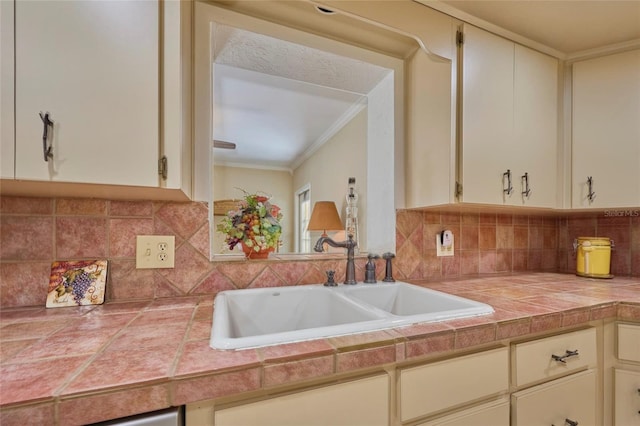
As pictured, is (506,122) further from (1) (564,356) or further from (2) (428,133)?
(1) (564,356)

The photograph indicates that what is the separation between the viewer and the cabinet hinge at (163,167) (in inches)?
32.3

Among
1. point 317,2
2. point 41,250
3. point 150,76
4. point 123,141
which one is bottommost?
point 41,250

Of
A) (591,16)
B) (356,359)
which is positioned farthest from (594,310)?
(591,16)

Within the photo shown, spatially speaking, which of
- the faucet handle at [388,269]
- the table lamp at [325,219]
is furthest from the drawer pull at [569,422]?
the table lamp at [325,219]

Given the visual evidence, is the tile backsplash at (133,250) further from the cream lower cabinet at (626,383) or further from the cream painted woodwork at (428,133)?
the cream lower cabinet at (626,383)

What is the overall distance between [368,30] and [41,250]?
152 cm

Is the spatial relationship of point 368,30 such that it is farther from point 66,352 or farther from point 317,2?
point 66,352

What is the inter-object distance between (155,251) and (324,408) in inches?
31.6

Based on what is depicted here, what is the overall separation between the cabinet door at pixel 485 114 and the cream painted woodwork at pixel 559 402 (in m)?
0.70

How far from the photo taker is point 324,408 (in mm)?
611

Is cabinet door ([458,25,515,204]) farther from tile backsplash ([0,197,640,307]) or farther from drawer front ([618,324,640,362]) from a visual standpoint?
drawer front ([618,324,640,362])

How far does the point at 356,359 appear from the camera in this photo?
62 cm

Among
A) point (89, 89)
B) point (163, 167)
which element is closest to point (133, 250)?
point (163, 167)

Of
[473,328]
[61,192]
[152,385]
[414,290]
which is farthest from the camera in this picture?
[414,290]
